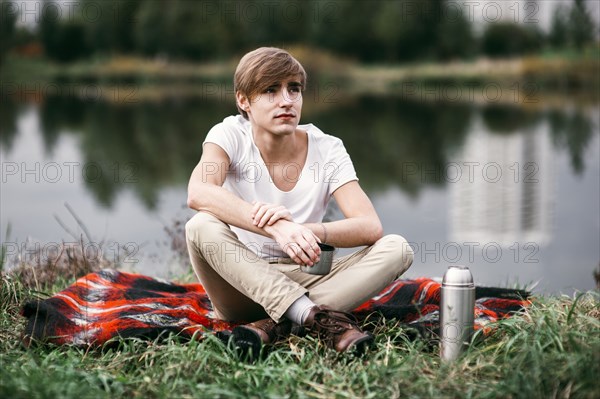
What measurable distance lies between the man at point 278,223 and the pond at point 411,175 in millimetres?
1301

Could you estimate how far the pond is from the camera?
593cm

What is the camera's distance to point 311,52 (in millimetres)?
32594

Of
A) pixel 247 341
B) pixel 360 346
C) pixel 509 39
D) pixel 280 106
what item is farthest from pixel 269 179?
pixel 509 39

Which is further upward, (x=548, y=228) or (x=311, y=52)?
(x=311, y=52)

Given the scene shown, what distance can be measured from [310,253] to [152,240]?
2.99 m

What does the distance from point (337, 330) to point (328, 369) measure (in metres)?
0.25

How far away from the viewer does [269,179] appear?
379cm

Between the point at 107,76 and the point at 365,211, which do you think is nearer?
the point at 365,211

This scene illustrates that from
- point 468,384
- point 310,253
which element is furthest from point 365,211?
point 468,384

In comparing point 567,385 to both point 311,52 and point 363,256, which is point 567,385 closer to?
point 363,256

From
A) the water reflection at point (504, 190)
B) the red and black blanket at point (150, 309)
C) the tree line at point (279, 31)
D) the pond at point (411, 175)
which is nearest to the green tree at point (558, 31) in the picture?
the tree line at point (279, 31)

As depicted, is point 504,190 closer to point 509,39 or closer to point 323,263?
point 323,263

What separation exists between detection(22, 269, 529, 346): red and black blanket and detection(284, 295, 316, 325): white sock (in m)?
0.35

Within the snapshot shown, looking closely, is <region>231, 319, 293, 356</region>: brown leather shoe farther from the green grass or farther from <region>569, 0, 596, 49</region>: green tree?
<region>569, 0, 596, 49</region>: green tree
